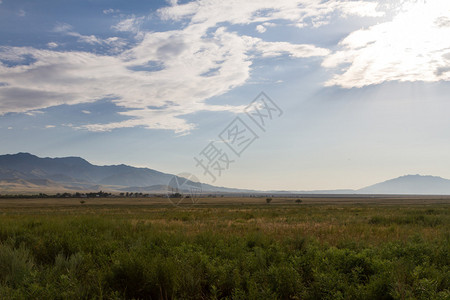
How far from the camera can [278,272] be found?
6883 mm

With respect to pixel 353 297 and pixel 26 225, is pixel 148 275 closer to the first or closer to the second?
pixel 353 297

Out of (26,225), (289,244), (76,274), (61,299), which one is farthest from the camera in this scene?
(26,225)

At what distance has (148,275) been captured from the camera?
6871 millimetres

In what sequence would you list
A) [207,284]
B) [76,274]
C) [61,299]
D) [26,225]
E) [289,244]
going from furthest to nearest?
1. [26,225]
2. [289,244]
3. [76,274]
4. [207,284]
5. [61,299]

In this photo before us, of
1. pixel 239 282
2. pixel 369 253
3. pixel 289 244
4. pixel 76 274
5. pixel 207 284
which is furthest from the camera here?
pixel 289 244

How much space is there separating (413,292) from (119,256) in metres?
6.20

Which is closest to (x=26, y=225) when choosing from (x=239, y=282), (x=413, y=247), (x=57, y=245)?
(x=57, y=245)

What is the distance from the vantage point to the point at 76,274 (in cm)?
765

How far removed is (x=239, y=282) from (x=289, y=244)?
241 inches

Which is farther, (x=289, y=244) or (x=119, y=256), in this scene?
(x=289, y=244)

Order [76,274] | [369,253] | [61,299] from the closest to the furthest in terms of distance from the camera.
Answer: [61,299], [76,274], [369,253]

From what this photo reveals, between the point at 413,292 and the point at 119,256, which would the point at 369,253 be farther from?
the point at 119,256

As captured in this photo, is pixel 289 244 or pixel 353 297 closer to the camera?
pixel 353 297

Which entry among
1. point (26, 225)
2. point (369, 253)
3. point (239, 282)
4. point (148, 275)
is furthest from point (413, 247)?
point (26, 225)
